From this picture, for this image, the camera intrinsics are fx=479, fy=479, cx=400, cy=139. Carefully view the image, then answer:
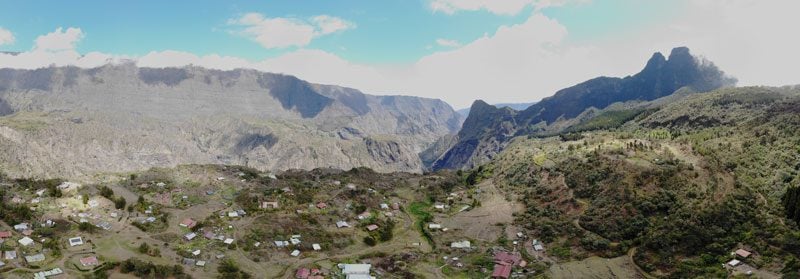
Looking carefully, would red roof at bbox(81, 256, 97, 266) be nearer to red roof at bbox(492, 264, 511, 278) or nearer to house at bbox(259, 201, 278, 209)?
house at bbox(259, 201, 278, 209)

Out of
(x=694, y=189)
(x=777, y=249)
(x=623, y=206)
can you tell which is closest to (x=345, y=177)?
(x=623, y=206)

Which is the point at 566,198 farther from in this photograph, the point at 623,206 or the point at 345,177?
the point at 345,177

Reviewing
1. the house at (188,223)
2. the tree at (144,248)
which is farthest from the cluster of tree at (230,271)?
the house at (188,223)

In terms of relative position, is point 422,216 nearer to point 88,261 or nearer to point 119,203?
point 119,203

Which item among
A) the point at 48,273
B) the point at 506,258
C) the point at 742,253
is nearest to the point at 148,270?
the point at 48,273

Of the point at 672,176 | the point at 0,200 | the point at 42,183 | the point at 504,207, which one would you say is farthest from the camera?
the point at 504,207
